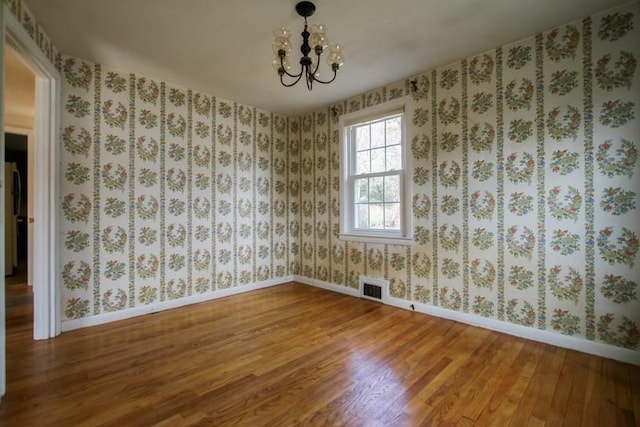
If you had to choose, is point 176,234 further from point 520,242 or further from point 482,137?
point 520,242

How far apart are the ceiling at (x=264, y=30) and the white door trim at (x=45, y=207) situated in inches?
17.4

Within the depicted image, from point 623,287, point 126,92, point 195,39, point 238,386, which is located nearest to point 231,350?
point 238,386

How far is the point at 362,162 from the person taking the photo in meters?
3.62

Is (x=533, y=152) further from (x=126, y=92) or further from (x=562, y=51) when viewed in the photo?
(x=126, y=92)

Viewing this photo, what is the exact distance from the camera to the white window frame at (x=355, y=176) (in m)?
3.12

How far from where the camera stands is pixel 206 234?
3473 mm

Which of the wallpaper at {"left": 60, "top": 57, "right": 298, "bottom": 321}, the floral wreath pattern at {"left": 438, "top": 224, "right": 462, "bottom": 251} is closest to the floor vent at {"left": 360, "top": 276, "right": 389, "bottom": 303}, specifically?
the floral wreath pattern at {"left": 438, "top": 224, "right": 462, "bottom": 251}

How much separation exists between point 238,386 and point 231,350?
0.50 m

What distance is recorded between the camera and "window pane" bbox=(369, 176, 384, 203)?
3.42m

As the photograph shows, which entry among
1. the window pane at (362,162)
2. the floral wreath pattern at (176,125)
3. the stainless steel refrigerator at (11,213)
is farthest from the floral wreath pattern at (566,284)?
the stainless steel refrigerator at (11,213)

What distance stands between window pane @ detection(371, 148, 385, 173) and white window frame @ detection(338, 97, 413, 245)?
0.88 ft

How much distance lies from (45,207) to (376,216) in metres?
3.10

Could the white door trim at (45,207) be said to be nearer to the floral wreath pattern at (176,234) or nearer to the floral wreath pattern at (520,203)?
the floral wreath pattern at (176,234)

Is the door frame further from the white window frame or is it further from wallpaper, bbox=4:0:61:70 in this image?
the white window frame
